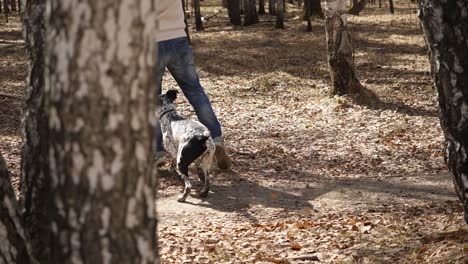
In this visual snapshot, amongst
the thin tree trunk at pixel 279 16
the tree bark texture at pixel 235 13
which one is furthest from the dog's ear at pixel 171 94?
the tree bark texture at pixel 235 13

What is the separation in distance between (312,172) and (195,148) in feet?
6.62

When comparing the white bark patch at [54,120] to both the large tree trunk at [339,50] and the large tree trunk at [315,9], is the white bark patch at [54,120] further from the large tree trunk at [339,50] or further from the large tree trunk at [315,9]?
the large tree trunk at [315,9]

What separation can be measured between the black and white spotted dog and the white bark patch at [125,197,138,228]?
432 cm

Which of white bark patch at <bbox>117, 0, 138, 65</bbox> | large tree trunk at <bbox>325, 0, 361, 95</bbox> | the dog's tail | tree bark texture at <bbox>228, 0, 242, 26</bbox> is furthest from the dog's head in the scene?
tree bark texture at <bbox>228, 0, 242, 26</bbox>

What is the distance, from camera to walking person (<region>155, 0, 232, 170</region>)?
7723mm

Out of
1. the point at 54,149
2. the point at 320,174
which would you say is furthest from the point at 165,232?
the point at 54,149

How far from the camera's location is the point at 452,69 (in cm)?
450

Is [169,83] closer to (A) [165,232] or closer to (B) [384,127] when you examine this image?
(B) [384,127]

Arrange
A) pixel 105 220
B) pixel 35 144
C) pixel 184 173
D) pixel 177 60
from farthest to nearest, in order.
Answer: pixel 177 60 < pixel 184 173 < pixel 35 144 < pixel 105 220

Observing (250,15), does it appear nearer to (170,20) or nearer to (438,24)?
(170,20)

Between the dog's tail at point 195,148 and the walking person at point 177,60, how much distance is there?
46 centimetres

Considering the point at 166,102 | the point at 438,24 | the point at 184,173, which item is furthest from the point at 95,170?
the point at 166,102

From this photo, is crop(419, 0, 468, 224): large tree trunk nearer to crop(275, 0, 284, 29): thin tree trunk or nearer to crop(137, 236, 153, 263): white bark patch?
crop(137, 236, 153, 263): white bark patch

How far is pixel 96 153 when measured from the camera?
9.04 ft
